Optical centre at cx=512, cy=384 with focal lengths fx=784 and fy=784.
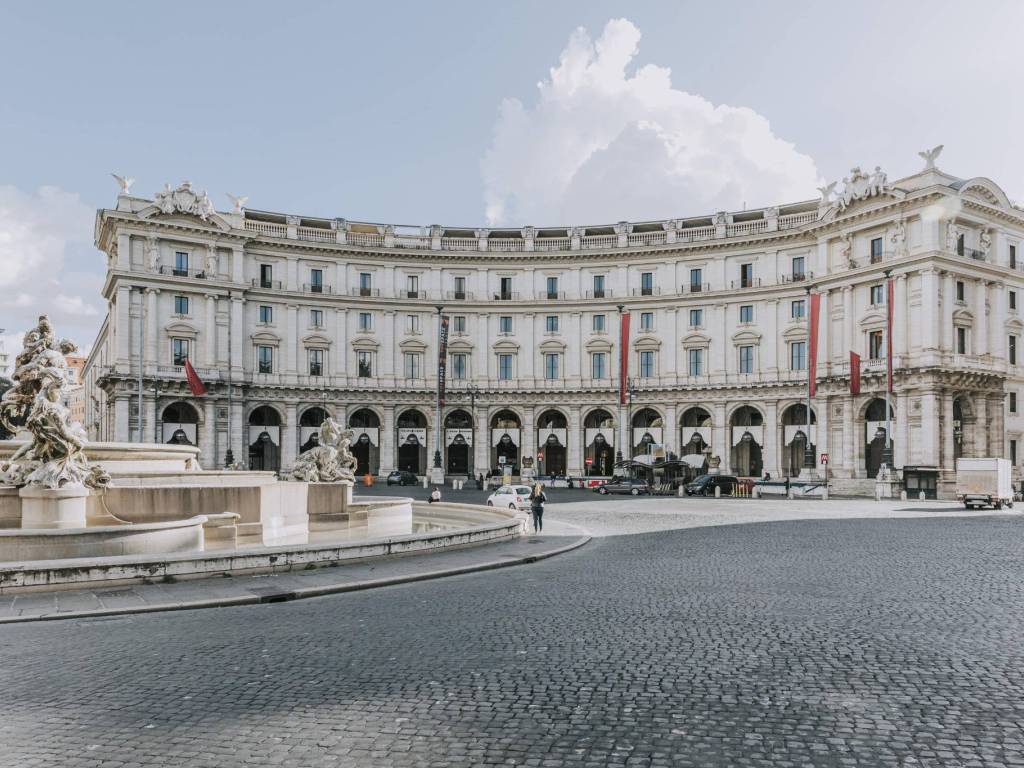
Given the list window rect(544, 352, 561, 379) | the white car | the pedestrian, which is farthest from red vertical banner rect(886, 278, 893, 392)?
the pedestrian

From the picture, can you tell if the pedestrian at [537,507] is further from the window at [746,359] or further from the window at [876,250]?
the window at [746,359]

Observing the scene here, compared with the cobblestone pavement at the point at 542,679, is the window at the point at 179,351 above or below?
above

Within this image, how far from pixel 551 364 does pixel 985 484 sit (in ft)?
133

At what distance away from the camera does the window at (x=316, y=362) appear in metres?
70.9

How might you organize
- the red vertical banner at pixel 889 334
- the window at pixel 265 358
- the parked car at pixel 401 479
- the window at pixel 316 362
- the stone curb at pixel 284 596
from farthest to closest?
1. the window at pixel 316 362
2. the window at pixel 265 358
3. the parked car at pixel 401 479
4. the red vertical banner at pixel 889 334
5. the stone curb at pixel 284 596

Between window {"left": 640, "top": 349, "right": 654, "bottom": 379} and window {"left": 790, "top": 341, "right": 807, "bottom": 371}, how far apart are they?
12.0 m

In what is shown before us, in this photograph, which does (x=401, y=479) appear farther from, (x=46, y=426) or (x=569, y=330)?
(x=46, y=426)

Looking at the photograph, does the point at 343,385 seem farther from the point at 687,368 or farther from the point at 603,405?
the point at 687,368

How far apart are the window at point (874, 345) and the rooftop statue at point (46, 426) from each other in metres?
55.6

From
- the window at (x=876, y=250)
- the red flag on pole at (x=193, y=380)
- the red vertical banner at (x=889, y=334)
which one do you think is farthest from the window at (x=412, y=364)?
the red vertical banner at (x=889, y=334)

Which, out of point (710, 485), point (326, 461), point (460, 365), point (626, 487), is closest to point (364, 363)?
point (460, 365)

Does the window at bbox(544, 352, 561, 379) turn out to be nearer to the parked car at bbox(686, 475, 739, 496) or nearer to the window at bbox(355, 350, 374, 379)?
the window at bbox(355, 350, 374, 379)

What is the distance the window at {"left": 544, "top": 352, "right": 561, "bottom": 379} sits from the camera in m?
72.8

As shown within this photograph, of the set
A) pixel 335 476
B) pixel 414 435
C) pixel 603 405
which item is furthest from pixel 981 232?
pixel 335 476
